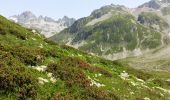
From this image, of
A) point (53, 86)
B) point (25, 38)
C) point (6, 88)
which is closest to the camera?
point (6, 88)

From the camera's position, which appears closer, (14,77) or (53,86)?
(14,77)

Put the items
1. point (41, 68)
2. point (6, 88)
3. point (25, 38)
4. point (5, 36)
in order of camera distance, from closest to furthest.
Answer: point (6, 88), point (41, 68), point (5, 36), point (25, 38)

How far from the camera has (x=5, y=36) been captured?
30.5 m

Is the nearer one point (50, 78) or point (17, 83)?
point (17, 83)

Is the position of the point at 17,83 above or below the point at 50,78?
above

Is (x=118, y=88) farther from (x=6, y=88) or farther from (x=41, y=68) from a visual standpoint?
(x=6, y=88)

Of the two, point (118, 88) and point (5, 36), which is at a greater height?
point (5, 36)

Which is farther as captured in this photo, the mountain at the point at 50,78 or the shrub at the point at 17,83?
the mountain at the point at 50,78

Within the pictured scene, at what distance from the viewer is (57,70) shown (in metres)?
25.5

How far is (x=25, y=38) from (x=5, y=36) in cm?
297

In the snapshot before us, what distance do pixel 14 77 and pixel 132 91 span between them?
12.4m

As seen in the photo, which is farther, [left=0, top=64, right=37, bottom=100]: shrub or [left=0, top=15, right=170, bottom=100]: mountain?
[left=0, top=15, right=170, bottom=100]: mountain

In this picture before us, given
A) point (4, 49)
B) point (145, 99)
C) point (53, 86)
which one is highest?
point (4, 49)

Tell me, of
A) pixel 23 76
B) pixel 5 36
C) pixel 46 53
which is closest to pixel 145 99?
pixel 46 53
